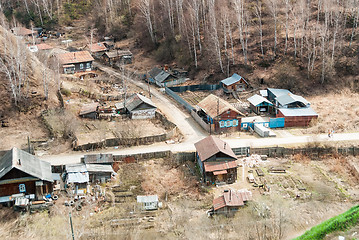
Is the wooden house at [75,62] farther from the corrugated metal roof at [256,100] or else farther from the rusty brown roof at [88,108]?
the corrugated metal roof at [256,100]

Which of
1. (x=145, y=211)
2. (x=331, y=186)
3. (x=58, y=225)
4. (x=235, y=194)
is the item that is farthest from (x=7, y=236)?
(x=331, y=186)

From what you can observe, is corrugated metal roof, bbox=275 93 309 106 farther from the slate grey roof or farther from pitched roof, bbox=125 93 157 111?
the slate grey roof

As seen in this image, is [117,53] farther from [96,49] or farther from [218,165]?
[218,165]

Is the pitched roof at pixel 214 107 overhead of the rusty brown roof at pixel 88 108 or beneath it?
beneath

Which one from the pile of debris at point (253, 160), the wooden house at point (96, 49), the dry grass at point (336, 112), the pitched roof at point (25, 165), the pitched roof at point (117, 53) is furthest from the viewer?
the wooden house at point (96, 49)

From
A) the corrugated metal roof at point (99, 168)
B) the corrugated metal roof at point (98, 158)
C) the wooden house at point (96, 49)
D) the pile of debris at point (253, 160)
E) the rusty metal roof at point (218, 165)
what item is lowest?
the pile of debris at point (253, 160)

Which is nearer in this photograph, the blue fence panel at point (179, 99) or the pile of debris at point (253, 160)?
the pile of debris at point (253, 160)

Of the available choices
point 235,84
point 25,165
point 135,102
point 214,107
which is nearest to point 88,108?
point 135,102

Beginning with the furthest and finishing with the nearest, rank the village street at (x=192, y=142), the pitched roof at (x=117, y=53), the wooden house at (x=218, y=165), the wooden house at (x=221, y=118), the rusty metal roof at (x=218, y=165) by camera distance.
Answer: the pitched roof at (x=117, y=53), the wooden house at (x=221, y=118), the village street at (x=192, y=142), the wooden house at (x=218, y=165), the rusty metal roof at (x=218, y=165)

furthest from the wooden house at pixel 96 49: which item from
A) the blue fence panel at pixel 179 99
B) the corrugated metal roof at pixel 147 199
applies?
the corrugated metal roof at pixel 147 199
